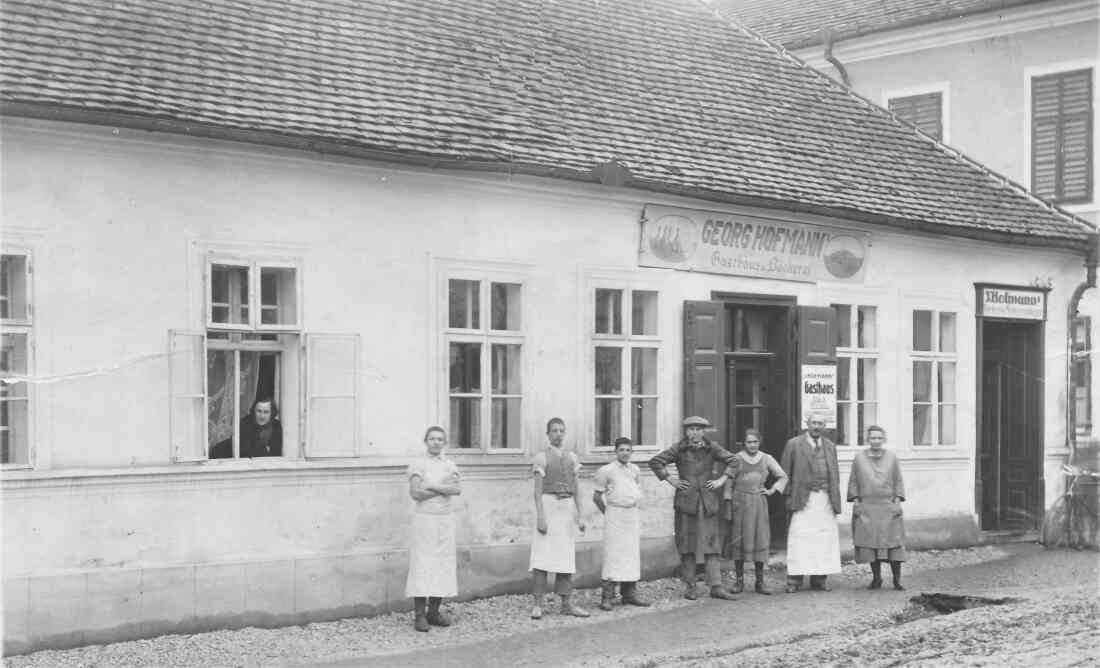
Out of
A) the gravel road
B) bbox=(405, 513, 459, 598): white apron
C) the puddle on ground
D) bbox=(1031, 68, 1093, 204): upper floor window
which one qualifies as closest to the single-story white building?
the gravel road

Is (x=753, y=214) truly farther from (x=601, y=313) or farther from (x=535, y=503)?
(x=535, y=503)

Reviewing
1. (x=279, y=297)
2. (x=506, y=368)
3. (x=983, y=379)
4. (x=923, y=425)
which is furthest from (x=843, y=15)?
(x=279, y=297)

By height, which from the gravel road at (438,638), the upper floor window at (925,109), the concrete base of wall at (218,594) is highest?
the upper floor window at (925,109)

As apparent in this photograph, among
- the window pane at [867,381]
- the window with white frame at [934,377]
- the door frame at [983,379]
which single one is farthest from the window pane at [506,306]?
the door frame at [983,379]

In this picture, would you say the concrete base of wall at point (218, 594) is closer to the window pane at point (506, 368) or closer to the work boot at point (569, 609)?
the work boot at point (569, 609)

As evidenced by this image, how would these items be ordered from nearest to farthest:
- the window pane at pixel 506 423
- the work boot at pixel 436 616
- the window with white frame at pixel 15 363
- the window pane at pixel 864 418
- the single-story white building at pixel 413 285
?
the window with white frame at pixel 15 363 < the single-story white building at pixel 413 285 < the work boot at pixel 436 616 < the window pane at pixel 506 423 < the window pane at pixel 864 418

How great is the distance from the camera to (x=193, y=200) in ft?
38.1

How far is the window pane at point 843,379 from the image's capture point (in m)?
16.7

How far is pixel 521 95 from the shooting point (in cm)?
1459

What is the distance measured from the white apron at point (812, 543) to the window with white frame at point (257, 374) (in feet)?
14.8

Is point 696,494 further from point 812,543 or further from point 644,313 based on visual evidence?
point 644,313

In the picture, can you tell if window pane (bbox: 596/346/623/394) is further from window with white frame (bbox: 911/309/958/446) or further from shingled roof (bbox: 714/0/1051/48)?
shingled roof (bbox: 714/0/1051/48)

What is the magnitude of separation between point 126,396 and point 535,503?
3.55 meters

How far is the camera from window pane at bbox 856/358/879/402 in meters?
17.0
